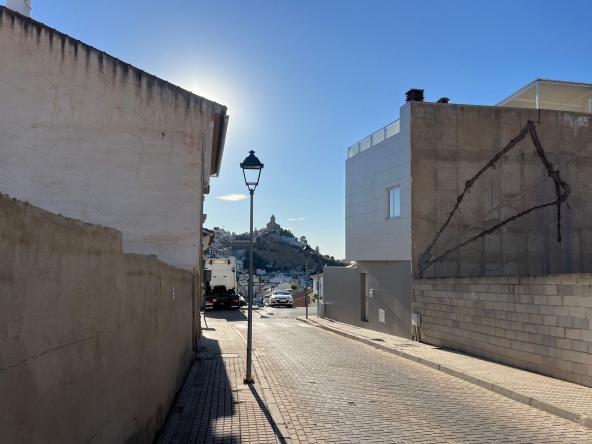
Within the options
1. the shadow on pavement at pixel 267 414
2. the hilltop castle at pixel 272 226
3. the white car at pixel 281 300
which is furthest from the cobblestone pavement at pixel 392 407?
the hilltop castle at pixel 272 226

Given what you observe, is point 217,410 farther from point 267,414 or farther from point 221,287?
point 221,287

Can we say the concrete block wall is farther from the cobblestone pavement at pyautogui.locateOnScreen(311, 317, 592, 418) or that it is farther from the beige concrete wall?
the beige concrete wall

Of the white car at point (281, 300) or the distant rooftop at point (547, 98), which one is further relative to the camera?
the white car at point (281, 300)

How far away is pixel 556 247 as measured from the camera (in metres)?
18.1

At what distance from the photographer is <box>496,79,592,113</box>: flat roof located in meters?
18.8

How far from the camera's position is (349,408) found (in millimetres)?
8000

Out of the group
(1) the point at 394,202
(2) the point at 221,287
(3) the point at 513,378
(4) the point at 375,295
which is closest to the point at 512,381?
(3) the point at 513,378

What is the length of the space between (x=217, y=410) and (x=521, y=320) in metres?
7.02

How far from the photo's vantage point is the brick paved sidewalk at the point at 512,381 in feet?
25.4

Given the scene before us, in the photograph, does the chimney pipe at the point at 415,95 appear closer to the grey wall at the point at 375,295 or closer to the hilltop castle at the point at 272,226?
the grey wall at the point at 375,295

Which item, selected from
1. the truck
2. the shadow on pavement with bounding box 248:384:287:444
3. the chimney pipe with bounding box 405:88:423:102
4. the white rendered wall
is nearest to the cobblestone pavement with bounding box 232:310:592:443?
the shadow on pavement with bounding box 248:384:287:444

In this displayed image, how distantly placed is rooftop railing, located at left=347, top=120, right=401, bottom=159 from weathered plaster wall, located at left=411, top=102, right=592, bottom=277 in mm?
1249

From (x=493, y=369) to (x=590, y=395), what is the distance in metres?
2.81

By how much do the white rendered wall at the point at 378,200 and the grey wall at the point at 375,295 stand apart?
575 millimetres
